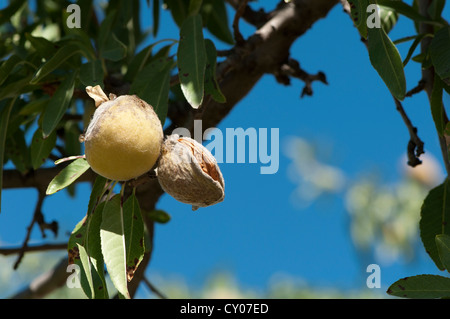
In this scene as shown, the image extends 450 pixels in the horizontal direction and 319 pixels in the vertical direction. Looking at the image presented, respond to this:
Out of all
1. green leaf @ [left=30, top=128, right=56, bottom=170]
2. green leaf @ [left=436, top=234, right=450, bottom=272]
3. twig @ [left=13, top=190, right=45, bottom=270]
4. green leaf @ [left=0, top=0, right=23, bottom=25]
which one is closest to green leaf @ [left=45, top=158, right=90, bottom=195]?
green leaf @ [left=30, top=128, right=56, bottom=170]

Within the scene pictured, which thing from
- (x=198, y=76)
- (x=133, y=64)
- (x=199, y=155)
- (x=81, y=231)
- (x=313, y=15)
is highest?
(x=313, y=15)

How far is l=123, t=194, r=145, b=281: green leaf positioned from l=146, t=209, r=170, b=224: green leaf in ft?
1.87

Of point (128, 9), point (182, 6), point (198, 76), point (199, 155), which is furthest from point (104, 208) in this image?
point (182, 6)

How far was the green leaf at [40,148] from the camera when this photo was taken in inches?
60.2

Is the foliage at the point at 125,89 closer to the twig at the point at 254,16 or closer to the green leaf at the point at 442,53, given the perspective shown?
the green leaf at the point at 442,53

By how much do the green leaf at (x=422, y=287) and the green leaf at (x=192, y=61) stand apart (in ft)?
1.60

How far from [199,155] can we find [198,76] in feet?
0.65

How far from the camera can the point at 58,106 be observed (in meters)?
1.34

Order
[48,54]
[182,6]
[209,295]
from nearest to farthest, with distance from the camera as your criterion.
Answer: [48,54]
[182,6]
[209,295]

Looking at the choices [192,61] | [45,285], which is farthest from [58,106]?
[45,285]

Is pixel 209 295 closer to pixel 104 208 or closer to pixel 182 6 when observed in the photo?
pixel 182 6

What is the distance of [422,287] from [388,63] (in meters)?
0.41
